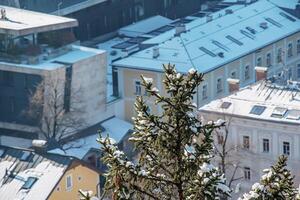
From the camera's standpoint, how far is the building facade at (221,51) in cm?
5394

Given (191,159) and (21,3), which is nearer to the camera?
(191,159)

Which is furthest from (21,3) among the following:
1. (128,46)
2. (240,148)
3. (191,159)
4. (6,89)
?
(191,159)

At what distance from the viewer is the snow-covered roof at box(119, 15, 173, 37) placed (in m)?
67.6

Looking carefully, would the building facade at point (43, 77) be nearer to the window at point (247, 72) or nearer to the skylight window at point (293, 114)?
the window at point (247, 72)

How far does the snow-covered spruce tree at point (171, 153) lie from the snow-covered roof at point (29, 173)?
25771mm

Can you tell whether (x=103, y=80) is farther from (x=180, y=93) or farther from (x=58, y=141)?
(x=180, y=93)

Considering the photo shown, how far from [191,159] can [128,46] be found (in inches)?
1907

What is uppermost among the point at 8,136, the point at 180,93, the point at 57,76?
the point at 180,93

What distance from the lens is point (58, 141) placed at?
49875 millimetres

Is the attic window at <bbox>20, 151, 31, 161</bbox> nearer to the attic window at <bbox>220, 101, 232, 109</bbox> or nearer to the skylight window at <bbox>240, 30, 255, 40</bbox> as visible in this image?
the attic window at <bbox>220, 101, 232, 109</bbox>

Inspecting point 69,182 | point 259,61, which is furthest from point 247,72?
point 69,182

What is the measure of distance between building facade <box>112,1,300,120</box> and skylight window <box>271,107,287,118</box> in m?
8.79

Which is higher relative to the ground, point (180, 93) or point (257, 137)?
point (180, 93)

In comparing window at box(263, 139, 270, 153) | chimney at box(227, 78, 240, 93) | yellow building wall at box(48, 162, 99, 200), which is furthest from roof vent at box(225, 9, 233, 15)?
yellow building wall at box(48, 162, 99, 200)
